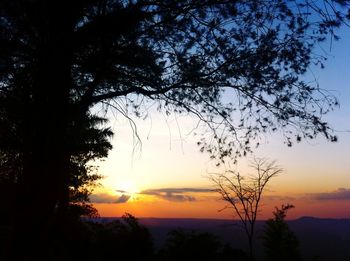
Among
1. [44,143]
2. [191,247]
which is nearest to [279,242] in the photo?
[191,247]

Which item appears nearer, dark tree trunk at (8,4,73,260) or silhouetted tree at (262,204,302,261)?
dark tree trunk at (8,4,73,260)

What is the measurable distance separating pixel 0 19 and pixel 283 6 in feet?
17.4

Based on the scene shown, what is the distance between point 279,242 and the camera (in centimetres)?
1983

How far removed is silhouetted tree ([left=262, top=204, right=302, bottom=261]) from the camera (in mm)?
19219

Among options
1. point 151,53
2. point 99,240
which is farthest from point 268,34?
point 99,240

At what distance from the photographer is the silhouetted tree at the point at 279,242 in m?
19.2

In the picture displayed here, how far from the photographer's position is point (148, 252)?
14094mm

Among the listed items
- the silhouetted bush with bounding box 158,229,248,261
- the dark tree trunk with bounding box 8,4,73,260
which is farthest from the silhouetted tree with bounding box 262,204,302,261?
the dark tree trunk with bounding box 8,4,73,260

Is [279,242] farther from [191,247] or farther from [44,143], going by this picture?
[44,143]

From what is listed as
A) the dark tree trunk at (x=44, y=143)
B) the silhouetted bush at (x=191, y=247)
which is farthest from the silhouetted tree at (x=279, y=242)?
the dark tree trunk at (x=44, y=143)

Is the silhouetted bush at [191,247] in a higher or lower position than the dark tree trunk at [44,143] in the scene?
lower

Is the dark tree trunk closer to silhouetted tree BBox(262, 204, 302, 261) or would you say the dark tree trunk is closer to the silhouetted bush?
the silhouetted bush

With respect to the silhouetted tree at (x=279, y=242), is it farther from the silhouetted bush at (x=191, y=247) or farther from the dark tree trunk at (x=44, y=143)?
the dark tree trunk at (x=44, y=143)

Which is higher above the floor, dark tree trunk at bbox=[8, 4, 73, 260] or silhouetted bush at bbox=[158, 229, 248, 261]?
dark tree trunk at bbox=[8, 4, 73, 260]
